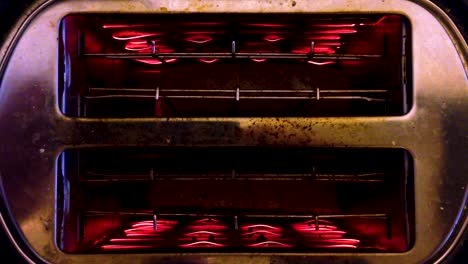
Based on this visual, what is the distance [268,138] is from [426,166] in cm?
24

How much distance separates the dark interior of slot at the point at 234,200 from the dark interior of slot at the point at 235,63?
86mm

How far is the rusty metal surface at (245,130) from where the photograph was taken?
2.61ft

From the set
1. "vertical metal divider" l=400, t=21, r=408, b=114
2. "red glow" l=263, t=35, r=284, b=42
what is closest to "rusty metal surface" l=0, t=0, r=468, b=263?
"vertical metal divider" l=400, t=21, r=408, b=114

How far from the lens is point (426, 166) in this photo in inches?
31.7

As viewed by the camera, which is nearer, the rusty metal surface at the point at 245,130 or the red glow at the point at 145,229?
the rusty metal surface at the point at 245,130

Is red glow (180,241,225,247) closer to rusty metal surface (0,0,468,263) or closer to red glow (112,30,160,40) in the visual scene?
rusty metal surface (0,0,468,263)

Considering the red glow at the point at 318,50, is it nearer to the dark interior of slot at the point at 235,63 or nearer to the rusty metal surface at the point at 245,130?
the dark interior of slot at the point at 235,63

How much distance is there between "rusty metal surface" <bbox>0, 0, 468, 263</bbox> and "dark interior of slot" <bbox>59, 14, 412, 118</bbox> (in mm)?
19

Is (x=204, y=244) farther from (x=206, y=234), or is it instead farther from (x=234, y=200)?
(x=234, y=200)

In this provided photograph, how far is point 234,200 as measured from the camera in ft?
3.28

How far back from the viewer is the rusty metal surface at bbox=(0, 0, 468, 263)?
2.61 ft

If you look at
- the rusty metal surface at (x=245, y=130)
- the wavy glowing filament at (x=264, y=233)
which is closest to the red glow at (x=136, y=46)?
the rusty metal surface at (x=245, y=130)

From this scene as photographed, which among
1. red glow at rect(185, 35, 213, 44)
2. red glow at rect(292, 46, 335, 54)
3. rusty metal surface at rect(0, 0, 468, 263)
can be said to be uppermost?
red glow at rect(185, 35, 213, 44)

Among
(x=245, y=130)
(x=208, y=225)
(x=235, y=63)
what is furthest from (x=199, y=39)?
(x=208, y=225)
